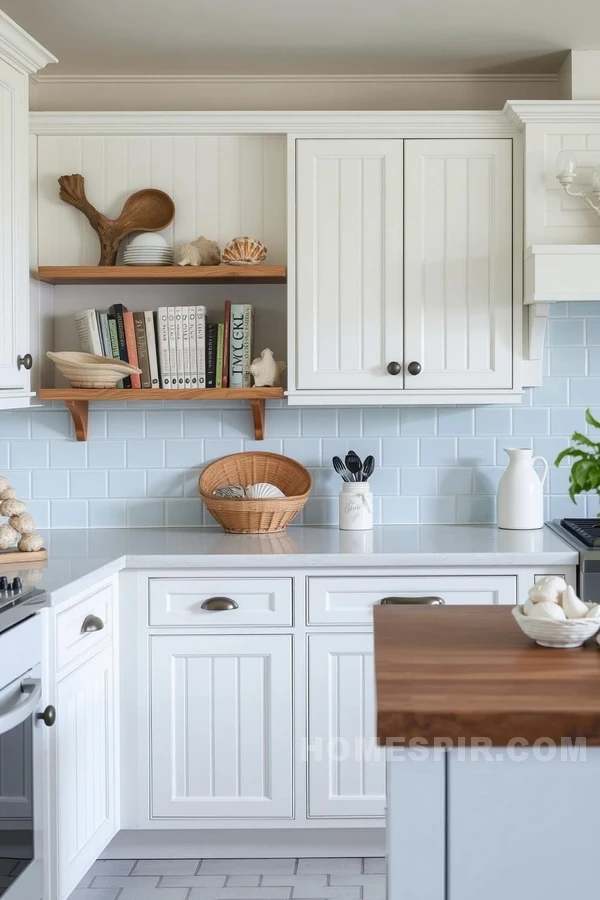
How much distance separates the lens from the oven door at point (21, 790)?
6.68ft

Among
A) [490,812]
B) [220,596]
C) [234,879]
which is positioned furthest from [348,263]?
[490,812]

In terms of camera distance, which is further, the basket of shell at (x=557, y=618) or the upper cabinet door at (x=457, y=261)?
the upper cabinet door at (x=457, y=261)

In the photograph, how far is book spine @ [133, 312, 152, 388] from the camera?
3277 millimetres

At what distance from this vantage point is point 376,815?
2908 mm

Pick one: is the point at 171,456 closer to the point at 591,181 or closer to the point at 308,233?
the point at 308,233

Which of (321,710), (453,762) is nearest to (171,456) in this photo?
(321,710)

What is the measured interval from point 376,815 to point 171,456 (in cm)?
143

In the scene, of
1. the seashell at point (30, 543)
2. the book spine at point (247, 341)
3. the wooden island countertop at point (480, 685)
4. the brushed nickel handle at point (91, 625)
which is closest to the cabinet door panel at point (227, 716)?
the brushed nickel handle at point (91, 625)

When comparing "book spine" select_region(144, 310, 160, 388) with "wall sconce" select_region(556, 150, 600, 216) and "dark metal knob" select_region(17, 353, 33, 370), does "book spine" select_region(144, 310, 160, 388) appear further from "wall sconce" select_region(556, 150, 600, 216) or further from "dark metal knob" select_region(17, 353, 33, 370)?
"wall sconce" select_region(556, 150, 600, 216)

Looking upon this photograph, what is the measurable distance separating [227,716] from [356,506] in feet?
2.70

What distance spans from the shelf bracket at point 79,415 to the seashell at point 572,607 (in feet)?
6.95

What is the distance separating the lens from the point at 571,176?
2982 millimetres

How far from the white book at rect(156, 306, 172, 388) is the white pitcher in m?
1.18

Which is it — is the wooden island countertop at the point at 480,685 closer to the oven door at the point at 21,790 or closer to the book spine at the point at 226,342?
the oven door at the point at 21,790
